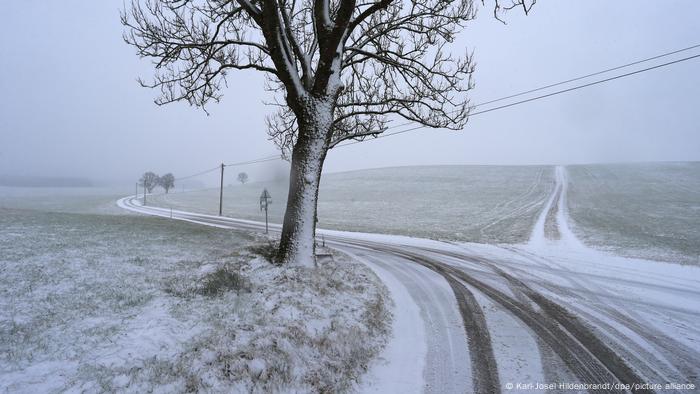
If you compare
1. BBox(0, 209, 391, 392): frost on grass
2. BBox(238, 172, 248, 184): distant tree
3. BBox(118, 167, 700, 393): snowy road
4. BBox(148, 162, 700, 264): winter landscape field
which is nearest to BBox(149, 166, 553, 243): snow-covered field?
BBox(148, 162, 700, 264): winter landscape field

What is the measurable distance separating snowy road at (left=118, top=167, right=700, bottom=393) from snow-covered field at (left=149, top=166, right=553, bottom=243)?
300 inches

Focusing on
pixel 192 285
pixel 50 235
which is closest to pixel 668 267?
pixel 192 285

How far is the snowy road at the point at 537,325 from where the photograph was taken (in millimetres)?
4375

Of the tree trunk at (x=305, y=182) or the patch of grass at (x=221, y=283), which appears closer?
the patch of grass at (x=221, y=283)

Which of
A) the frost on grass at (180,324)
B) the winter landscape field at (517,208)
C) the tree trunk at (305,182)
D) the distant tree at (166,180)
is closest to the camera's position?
the frost on grass at (180,324)

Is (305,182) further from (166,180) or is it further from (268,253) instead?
(166,180)

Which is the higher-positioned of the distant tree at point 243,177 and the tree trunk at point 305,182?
the distant tree at point 243,177

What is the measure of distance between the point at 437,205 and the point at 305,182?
107 feet

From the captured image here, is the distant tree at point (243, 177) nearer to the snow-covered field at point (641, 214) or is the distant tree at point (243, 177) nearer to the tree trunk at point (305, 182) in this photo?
the snow-covered field at point (641, 214)

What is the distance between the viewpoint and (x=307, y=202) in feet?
24.0

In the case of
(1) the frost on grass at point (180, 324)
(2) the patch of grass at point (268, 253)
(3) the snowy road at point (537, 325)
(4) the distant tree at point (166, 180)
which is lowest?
(3) the snowy road at point (537, 325)

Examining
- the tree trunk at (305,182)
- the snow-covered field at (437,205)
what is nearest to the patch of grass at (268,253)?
the tree trunk at (305,182)

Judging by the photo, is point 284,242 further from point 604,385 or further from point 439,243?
point 439,243

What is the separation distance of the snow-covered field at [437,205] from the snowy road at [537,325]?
25.0ft
